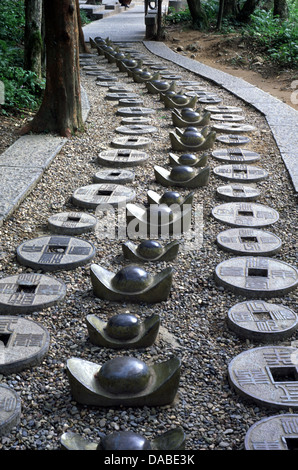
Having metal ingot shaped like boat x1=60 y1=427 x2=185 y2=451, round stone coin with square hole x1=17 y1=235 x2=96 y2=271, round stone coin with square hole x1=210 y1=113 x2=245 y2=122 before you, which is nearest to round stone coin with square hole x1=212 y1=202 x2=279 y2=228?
round stone coin with square hole x1=17 y1=235 x2=96 y2=271

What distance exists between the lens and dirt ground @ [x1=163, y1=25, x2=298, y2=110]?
38.6ft

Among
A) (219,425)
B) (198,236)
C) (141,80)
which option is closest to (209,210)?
(198,236)

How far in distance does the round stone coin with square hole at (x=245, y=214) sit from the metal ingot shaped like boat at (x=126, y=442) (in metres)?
2.64

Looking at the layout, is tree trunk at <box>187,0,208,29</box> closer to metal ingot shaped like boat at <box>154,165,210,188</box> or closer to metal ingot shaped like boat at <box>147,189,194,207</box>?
metal ingot shaped like boat at <box>154,165,210,188</box>

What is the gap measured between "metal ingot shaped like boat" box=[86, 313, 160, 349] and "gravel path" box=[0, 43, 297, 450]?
52 mm

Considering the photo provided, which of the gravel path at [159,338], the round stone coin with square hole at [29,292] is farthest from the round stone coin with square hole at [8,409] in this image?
the round stone coin with square hole at [29,292]

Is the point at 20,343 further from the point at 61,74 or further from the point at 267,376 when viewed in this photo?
the point at 61,74

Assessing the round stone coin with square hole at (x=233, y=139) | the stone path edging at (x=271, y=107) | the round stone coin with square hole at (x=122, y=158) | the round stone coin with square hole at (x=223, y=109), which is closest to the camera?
the round stone coin with square hole at (x=122, y=158)

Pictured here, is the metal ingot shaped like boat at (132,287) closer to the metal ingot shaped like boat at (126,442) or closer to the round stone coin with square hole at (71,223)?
the round stone coin with square hole at (71,223)

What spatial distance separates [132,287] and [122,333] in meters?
0.54

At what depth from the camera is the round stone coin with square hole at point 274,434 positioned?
2477 millimetres

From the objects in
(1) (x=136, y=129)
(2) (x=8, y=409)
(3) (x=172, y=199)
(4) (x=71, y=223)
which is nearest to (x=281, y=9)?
(1) (x=136, y=129)

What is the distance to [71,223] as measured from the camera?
476cm

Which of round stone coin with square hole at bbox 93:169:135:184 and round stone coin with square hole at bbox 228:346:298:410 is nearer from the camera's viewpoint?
round stone coin with square hole at bbox 228:346:298:410
